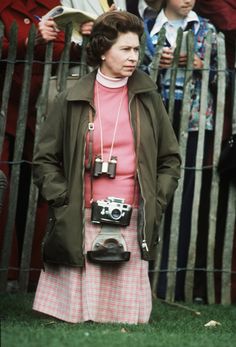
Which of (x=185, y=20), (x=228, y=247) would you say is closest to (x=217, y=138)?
(x=228, y=247)

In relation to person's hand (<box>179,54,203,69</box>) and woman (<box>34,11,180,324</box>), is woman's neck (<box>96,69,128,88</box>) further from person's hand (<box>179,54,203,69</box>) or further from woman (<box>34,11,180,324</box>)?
person's hand (<box>179,54,203,69</box>)

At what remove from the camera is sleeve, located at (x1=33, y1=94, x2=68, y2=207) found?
6980mm

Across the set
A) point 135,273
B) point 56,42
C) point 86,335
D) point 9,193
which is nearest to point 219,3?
point 56,42

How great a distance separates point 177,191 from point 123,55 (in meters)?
1.91

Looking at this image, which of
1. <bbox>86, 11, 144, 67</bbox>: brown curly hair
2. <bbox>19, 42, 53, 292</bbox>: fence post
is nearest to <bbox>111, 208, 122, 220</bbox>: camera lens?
<bbox>86, 11, 144, 67</bbox>: brown curly hair

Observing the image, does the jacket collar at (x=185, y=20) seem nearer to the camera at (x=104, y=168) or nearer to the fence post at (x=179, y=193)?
the fence post at (x=179, y=193)

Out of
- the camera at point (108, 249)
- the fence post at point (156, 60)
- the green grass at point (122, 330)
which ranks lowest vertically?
the green grass at point (122, 330)

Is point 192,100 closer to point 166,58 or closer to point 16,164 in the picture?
point 166,58

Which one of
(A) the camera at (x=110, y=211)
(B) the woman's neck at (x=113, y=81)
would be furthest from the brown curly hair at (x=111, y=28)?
(A) the camera at (x=110, y=211)

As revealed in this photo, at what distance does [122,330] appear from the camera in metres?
6.56

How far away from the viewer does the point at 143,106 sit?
7.10 meters

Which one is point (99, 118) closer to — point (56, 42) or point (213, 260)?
point (56, 42)

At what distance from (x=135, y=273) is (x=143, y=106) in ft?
3.53

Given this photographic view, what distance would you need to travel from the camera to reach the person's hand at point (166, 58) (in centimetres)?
856
